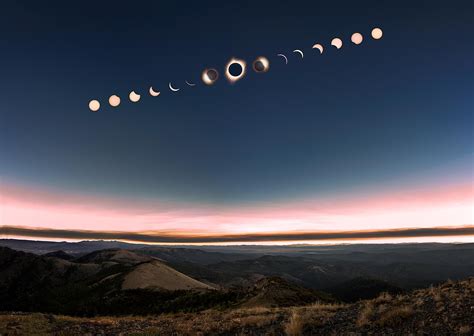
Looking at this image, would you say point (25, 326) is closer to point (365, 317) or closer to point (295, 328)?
point (295, 328)

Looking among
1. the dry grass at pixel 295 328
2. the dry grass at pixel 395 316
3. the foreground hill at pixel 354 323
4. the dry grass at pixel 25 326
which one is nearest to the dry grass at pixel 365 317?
the foreground hill at pixel 354 323

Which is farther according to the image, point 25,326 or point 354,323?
point 25,326

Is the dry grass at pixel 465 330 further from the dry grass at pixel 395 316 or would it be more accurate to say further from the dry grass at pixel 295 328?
the dry grass at pixel 295 328

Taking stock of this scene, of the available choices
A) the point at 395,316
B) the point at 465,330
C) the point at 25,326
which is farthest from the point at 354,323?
the point at 25,326

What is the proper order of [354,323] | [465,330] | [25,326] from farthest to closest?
[25,326] → [354,323] → [465,330]

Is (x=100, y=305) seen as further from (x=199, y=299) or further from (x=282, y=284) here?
(x=282, y=284)

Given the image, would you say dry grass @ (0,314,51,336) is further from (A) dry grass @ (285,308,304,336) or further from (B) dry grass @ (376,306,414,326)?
(B) dry grass @ (376,306,414,326)

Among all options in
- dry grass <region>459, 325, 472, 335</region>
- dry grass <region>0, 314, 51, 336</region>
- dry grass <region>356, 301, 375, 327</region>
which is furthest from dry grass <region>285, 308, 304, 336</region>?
dry grass <region>0, 314, 51, 336</region>

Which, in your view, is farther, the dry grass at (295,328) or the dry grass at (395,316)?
the dry grass at (295,328)

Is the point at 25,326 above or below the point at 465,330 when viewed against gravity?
below
